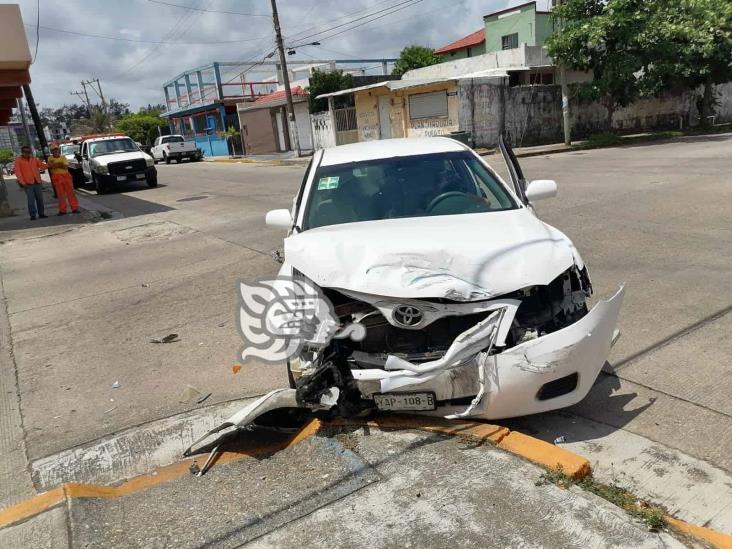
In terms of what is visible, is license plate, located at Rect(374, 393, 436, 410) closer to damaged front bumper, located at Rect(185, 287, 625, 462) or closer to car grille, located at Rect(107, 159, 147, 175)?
damaged front bumper, located at Rect(185, 287, 625, 462)

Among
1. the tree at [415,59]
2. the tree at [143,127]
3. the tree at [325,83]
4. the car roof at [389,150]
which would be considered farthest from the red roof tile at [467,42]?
the car roof at [389,150]

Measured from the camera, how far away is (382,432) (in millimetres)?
3373

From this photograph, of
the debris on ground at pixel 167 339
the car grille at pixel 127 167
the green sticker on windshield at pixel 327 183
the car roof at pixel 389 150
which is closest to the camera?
the green sticker on windshield at pixel 327 183

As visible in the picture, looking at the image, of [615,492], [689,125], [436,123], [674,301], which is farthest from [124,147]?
[689,125]

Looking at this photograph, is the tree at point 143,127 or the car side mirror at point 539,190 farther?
the tree at point 143,127

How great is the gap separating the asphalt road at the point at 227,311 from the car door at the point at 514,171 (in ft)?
4.63

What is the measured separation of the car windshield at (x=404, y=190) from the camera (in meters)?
4.34

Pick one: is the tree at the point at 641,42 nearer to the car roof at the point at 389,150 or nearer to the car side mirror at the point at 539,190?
the car roof at the point at 389,150

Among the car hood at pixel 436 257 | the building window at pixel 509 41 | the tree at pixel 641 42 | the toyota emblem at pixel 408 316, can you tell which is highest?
the building window at pixel 509 41

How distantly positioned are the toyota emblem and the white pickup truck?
38725mm

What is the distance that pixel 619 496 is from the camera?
2715 mm

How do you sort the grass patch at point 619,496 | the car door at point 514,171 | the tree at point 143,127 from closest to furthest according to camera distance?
the grass patch at point 619,496 < the car door at point 514,171 < the tree at point 143,127

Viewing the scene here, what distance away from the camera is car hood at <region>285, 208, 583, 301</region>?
3.10 m

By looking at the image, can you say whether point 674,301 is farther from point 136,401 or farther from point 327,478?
point 136,401
